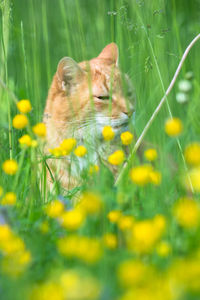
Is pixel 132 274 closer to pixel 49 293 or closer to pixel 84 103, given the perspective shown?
pixel 49 293

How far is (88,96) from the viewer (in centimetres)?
269

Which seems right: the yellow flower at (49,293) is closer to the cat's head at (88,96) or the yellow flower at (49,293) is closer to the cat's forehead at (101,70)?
the cat's head at (88,96)

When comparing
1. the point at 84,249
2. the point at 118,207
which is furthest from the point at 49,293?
the point at 118,207

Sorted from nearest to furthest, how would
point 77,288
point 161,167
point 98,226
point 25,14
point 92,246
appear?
point 77,288 < point 92,246 < point 98,226 < point 161,167 < point 25,14

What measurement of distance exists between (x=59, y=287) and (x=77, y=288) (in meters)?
0.08

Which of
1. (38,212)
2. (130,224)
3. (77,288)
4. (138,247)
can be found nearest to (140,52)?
(38,212)

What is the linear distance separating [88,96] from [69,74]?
6.6 inches

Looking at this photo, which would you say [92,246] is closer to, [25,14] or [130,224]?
[130,224]

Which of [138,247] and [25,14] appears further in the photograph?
[25,14]

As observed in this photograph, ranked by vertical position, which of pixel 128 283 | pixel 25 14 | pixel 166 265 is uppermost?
pixel 25 14

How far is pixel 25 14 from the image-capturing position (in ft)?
15.9

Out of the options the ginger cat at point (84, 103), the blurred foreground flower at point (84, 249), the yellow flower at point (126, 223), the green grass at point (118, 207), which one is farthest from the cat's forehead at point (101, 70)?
the blurred foreground flower at point (84, 249)

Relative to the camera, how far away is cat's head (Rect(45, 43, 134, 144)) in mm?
2578

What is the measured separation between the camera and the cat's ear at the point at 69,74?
2.55 metres
